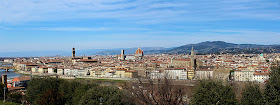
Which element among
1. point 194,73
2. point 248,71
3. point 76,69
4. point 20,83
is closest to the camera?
point 20,83

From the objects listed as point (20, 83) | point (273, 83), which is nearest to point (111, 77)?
point (20, 83)

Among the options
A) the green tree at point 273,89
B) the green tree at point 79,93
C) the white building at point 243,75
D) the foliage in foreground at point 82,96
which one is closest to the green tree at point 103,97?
the foliage in foreground at point 82,96

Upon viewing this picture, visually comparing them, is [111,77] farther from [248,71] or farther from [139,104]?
[139,104]

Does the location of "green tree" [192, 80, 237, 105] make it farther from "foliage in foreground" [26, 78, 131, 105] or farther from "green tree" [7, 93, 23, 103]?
"green tree" [7, 93, 23, 103]

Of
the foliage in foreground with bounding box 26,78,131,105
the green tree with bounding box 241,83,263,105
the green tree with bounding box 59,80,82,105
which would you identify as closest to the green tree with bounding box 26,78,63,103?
the foliage in foreground with bounding box 26,78,131,105

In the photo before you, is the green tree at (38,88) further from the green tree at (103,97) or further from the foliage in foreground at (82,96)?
the green tree at (103,97)
